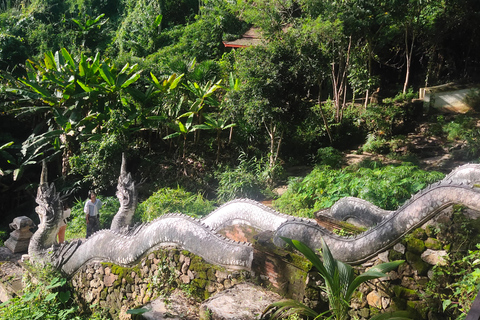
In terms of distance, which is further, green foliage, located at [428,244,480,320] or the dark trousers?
the dark trousers

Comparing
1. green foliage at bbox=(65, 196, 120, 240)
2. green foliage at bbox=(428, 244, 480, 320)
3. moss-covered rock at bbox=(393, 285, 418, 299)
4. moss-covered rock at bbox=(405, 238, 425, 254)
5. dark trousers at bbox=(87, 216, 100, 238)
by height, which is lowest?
green foliage at bbox=(65, 196, 120, 240)

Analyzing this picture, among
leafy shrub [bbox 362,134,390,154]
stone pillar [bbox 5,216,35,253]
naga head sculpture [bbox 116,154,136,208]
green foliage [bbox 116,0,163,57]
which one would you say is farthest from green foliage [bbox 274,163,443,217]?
green foliage [bbox 116,0,163,57]

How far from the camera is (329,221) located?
15.9ft

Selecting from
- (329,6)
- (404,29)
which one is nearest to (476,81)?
(404,29)

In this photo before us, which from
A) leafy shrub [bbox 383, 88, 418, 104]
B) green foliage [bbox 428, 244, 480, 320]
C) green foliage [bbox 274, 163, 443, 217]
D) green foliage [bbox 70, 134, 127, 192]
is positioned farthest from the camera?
leafy shrub [bbox 383, 88, 418, 104]

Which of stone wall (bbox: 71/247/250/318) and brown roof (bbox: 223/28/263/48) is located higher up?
brown roof (bbox: 223/28/263/48)

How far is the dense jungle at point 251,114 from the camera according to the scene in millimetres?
8781

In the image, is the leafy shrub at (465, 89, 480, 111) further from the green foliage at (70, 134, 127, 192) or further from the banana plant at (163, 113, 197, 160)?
the green foliage at (70, 134, 127, 192)

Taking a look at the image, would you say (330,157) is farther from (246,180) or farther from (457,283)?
(457,283)

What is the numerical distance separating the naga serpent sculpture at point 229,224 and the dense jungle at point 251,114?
181cm

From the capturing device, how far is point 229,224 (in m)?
5.38

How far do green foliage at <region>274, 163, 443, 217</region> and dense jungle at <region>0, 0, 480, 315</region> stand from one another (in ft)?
0.17

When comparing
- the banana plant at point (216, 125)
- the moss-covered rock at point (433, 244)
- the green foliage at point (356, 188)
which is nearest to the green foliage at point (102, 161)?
the banana plant at point (216, 125)

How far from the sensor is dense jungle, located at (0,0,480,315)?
878 cm
